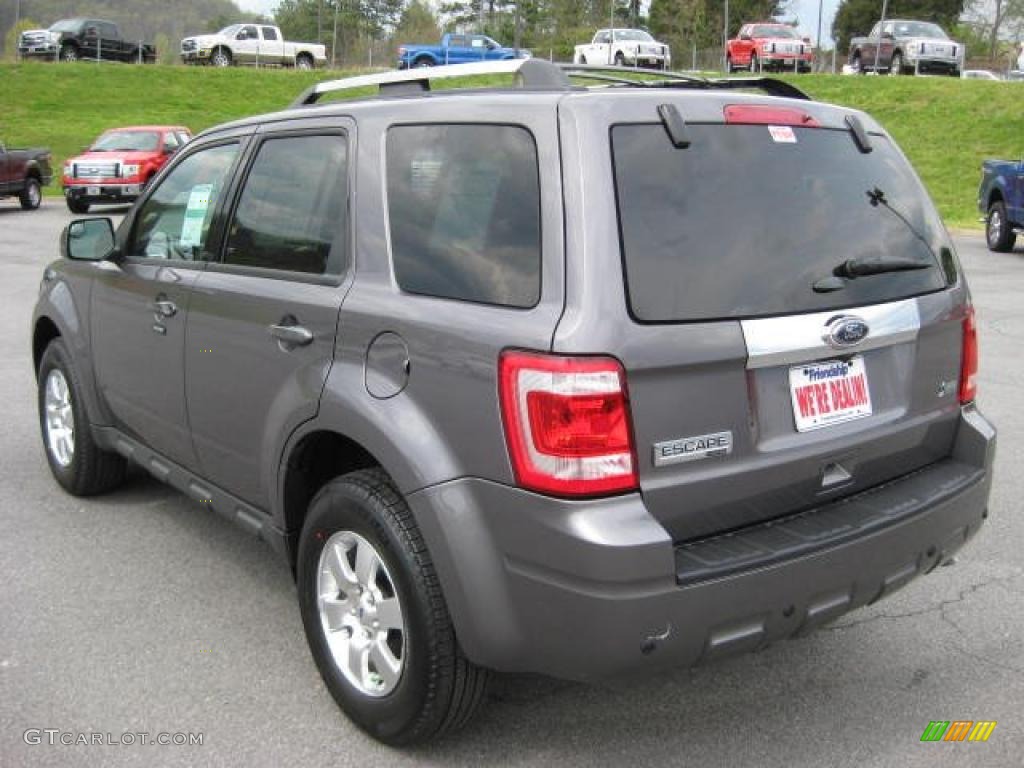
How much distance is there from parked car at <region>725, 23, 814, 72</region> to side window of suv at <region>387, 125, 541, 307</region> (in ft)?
127

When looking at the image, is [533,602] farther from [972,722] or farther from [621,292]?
[972,722]

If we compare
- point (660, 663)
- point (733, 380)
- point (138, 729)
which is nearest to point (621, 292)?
point (733, 380)

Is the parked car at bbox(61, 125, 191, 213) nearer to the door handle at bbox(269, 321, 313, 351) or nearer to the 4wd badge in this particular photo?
the door handle at bbox(269, 321, 313, 351)

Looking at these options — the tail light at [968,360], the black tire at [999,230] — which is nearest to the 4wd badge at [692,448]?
the tail light at [968,360]

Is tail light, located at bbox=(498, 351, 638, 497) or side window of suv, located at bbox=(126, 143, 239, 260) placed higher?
side window of suv, located at bbox=(126, 143, 239, 260)

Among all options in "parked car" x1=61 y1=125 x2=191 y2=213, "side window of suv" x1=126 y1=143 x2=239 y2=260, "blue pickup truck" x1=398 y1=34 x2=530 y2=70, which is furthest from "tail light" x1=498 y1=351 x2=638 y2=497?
"blue pickup truck" x1=398 y1=34 x2=530 y2=70

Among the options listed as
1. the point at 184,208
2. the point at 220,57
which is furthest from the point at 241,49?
the point at 184,208

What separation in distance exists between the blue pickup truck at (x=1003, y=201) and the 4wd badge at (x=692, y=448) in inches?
578

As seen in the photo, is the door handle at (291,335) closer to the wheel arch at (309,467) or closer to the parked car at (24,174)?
the wheel arch at (309,467)

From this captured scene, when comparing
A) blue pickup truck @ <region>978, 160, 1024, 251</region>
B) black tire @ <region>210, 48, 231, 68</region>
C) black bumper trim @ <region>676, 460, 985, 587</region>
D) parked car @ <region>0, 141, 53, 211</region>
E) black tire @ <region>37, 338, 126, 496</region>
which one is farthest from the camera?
black tire @ <region>210, 48, 231, 68</region>

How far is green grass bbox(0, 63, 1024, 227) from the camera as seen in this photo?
86.2ft

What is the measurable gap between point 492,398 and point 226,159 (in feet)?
6.34

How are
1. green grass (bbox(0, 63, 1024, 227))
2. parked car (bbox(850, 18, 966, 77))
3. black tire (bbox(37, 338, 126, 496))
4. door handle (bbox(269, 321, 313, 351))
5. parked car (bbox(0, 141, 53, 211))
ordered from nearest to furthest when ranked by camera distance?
door handle (bbox(269, 321, 313, 351))
black tire (bbox(37, 338, 126, 496))
parked car (bbox(0, 141, 53, 211))
green grass (bbox(0, 63, 1024, 227))
parked car (bbox(850, 18, 966, 77))

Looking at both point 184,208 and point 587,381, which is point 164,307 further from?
point 587,381
